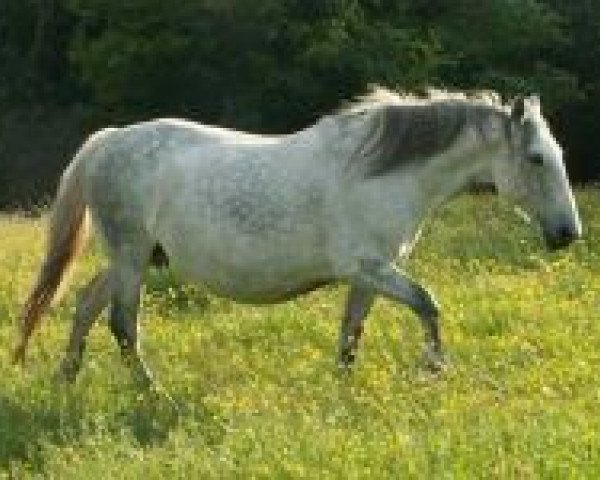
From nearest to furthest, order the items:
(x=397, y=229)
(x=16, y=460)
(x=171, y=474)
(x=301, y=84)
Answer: (x=171, y=474) → (x=16, y=460) → (x=397, y=229) → (x=301, y=84)

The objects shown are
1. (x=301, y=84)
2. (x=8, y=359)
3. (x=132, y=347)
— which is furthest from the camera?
(x=301, y=84)

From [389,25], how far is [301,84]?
10.2 ft

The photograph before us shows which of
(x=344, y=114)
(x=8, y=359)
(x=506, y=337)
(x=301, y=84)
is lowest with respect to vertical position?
(x=301, y=84)

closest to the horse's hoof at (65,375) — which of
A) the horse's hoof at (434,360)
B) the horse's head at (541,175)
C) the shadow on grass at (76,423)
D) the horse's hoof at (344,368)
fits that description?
the shadow on grass at (76,423)

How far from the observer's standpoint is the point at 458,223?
55.7 ft

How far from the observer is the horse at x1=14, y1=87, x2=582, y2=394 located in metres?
7.76

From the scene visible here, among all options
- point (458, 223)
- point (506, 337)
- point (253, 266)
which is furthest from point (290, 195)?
point (458, 223)

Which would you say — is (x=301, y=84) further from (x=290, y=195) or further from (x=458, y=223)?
(x=290, y=195)

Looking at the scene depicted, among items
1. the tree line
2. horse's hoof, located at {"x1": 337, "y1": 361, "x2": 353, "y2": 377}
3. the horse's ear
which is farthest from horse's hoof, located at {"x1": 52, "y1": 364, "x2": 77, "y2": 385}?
the tree line

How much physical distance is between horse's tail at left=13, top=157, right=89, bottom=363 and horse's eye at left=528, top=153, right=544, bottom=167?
3.07m

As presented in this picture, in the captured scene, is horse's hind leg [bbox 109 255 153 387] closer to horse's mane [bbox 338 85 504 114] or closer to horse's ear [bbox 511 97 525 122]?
horse's mane [bbox 338 85 504 114]

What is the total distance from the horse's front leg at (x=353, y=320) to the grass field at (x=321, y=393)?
0.50 ft

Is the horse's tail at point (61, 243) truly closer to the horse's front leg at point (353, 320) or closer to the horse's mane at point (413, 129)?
the horse's front leg at point (353, 320)

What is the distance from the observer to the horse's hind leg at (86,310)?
29.2 feet
